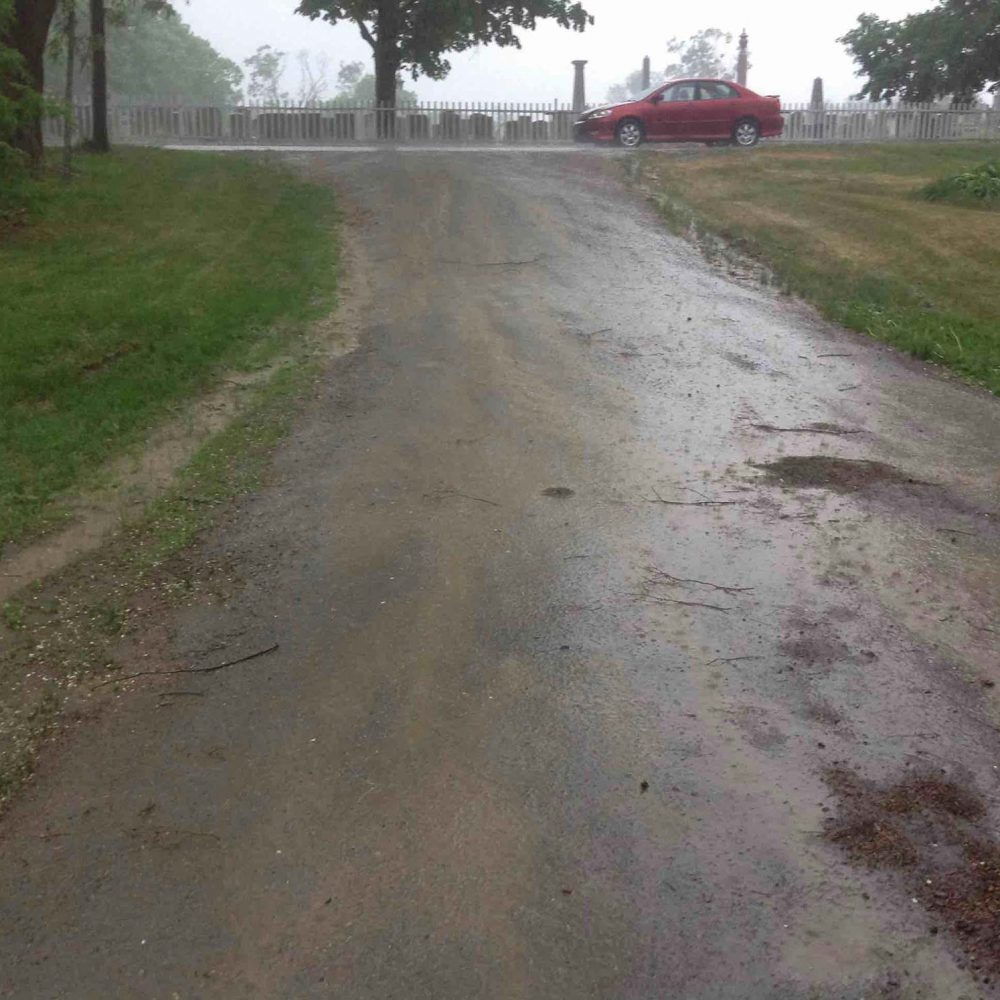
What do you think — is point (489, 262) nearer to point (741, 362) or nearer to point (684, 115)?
point (741, 362)

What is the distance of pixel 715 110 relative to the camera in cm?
2636

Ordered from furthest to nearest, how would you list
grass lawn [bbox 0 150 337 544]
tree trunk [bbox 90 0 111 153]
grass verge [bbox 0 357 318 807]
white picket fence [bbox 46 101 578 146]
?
1. white picket fence [bbox 46 101 578 146]
2. tree trunk [bbox 90 0 111 153]
3. grass lawn [bbox 0 150 337 544]
4. grass verge [bbox 0 357 318 807]

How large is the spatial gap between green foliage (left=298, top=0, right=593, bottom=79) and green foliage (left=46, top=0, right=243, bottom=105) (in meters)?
15.1

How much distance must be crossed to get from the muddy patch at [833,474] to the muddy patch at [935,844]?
3419 mm

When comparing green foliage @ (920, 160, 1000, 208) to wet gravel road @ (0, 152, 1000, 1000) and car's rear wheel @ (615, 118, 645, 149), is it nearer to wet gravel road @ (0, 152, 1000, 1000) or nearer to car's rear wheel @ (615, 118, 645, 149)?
car's rear wheel @ (615, 118, 645, 149)

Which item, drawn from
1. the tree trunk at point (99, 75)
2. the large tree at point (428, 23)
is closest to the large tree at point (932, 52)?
the large tree at point (428, 23)

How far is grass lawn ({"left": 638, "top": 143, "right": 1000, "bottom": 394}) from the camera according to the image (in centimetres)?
1253

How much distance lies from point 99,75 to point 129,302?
12.4m

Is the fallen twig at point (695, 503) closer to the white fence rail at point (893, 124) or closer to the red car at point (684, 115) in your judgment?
the red car at point (684, 115)

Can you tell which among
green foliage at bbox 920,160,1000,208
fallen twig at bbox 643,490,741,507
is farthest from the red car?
fallen twig at bbox 643,490,741,507

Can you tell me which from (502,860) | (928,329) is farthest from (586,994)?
(928,329)

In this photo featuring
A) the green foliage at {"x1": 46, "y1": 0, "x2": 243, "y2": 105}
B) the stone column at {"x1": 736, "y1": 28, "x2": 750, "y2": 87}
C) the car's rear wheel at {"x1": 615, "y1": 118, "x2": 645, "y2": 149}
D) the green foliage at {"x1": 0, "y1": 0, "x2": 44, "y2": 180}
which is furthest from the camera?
the stone column at {"x1": 736, "y1": 28, "x2": 750, "y2": 87}

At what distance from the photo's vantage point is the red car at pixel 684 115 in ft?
86.3

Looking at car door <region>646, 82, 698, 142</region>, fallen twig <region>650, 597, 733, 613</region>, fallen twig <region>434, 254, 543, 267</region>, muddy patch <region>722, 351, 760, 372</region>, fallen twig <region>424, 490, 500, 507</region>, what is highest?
car door <region>646, 82, 698, 142</region>
